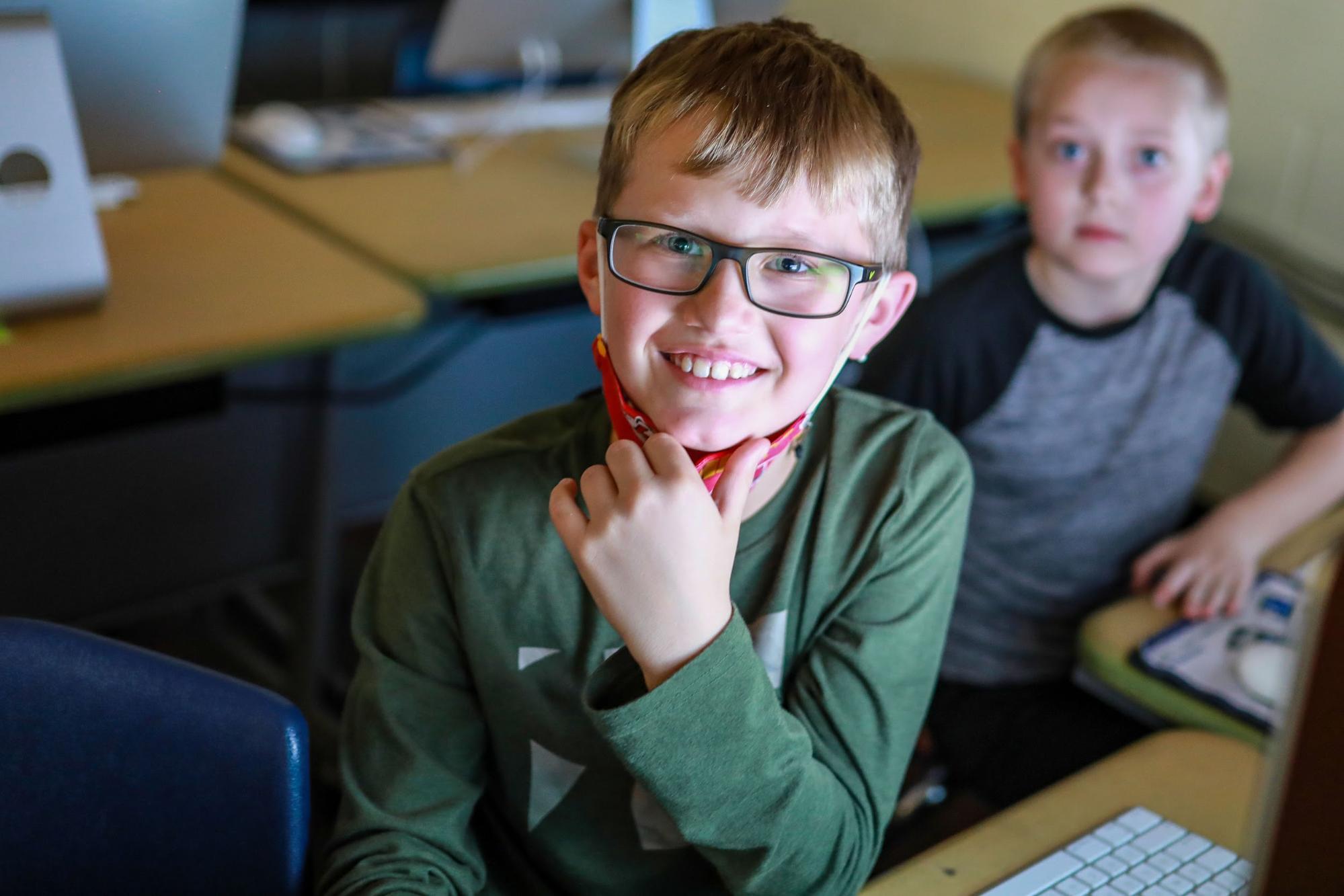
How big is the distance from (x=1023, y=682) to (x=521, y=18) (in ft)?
4.61

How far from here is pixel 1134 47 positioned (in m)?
1.50

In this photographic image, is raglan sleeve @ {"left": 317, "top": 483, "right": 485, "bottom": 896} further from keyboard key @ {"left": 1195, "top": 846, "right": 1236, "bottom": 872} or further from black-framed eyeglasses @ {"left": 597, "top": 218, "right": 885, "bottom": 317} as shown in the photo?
keyboard key @ {"left": 1195, "top": 846, "right": 1236, "bottom": 872}

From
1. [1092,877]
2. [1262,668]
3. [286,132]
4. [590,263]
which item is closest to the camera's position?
[1092,877]

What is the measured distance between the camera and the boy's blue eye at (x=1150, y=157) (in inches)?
58.8

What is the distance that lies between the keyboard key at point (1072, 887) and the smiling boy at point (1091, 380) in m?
0.54

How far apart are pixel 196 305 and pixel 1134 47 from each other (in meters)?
1.16

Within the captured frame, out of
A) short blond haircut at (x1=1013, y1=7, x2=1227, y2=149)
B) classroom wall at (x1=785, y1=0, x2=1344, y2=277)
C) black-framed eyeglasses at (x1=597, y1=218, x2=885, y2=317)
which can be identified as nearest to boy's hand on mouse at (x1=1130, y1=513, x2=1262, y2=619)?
short blond haircut at (x1=1013, y1=7, x2=1227, y2=149)

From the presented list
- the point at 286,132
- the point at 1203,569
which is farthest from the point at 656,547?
the point at 286,132

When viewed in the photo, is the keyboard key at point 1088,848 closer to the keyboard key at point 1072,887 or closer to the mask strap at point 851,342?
the keyboard key at point 1072,887

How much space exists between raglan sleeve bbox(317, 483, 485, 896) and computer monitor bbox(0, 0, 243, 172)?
0.84m

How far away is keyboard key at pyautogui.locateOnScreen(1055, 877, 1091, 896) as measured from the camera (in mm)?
864

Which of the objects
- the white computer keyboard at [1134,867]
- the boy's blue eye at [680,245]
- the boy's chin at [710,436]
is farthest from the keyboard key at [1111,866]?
the boy's blue eye at [680,245]

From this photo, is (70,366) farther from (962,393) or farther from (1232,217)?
(1232,217)

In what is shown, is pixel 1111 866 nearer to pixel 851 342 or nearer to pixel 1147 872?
pixel 1147 872
